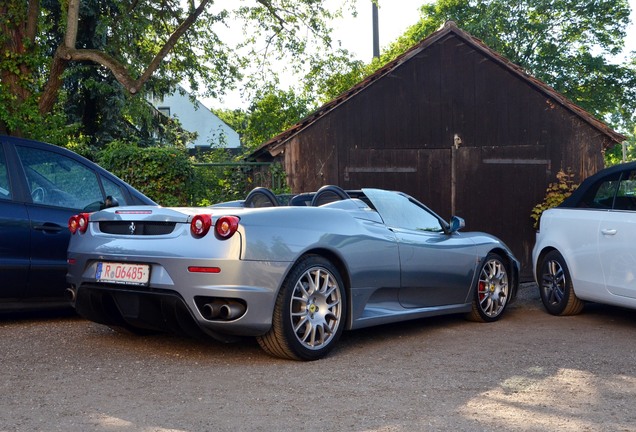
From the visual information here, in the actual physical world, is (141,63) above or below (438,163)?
above

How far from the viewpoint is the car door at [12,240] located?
7.68m

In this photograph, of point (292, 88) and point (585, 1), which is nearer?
point (292, 88)

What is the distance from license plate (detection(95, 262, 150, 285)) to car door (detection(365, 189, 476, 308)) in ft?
7.41

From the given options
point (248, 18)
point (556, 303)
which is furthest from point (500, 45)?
point (556, 303)

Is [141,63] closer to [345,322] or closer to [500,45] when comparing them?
[345,322]

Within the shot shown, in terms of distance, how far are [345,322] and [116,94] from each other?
21208 mm

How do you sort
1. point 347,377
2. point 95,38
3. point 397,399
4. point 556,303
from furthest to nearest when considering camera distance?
point 95,38, point 556,303, point 347,377, point 397,399

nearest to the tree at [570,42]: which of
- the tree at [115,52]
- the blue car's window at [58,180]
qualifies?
the tree at [115,52]

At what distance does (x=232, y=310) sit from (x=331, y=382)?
33.8 inches

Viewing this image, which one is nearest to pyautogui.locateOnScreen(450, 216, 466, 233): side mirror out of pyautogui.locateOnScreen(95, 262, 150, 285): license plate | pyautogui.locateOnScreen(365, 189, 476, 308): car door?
pyautogui.locateOnScreen(365, 189, 476, 308): car door

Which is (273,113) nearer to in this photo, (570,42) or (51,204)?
(570,42)

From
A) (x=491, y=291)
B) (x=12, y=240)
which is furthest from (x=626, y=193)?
(x=12, y=240)

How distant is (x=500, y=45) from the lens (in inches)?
1432

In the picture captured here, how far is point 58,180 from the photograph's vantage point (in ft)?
27.4
